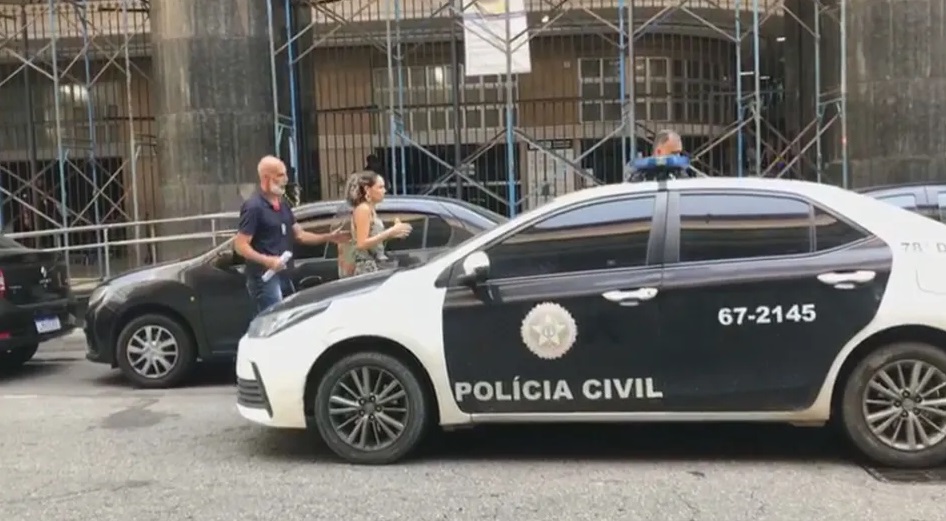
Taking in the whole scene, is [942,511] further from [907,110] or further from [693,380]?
[907,110]

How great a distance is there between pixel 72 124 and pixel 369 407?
14600 mm

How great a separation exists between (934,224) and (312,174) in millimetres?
11759

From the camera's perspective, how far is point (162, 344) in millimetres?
8359

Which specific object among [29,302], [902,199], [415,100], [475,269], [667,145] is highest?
[415,100]

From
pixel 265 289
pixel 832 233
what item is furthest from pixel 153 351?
pixel 832 233

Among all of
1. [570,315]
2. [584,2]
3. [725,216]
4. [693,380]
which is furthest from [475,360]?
[584,2]

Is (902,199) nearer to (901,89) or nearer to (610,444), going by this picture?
(610,444)

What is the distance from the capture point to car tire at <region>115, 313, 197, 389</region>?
27.3ft

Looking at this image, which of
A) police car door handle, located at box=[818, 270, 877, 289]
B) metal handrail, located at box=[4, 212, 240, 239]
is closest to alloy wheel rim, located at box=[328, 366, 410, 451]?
police car door handle, located at box=[818, 270, 877, 289]

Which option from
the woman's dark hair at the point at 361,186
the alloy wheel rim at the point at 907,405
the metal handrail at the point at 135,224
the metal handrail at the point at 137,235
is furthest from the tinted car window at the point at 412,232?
the metal handrail at the point at 135,224

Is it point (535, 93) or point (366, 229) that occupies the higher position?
point (535, 93)

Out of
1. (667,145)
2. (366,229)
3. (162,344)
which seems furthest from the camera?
(162,344)

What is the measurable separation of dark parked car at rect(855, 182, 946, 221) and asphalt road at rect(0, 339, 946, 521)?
2692 mm

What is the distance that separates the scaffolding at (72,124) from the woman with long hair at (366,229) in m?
10.8
